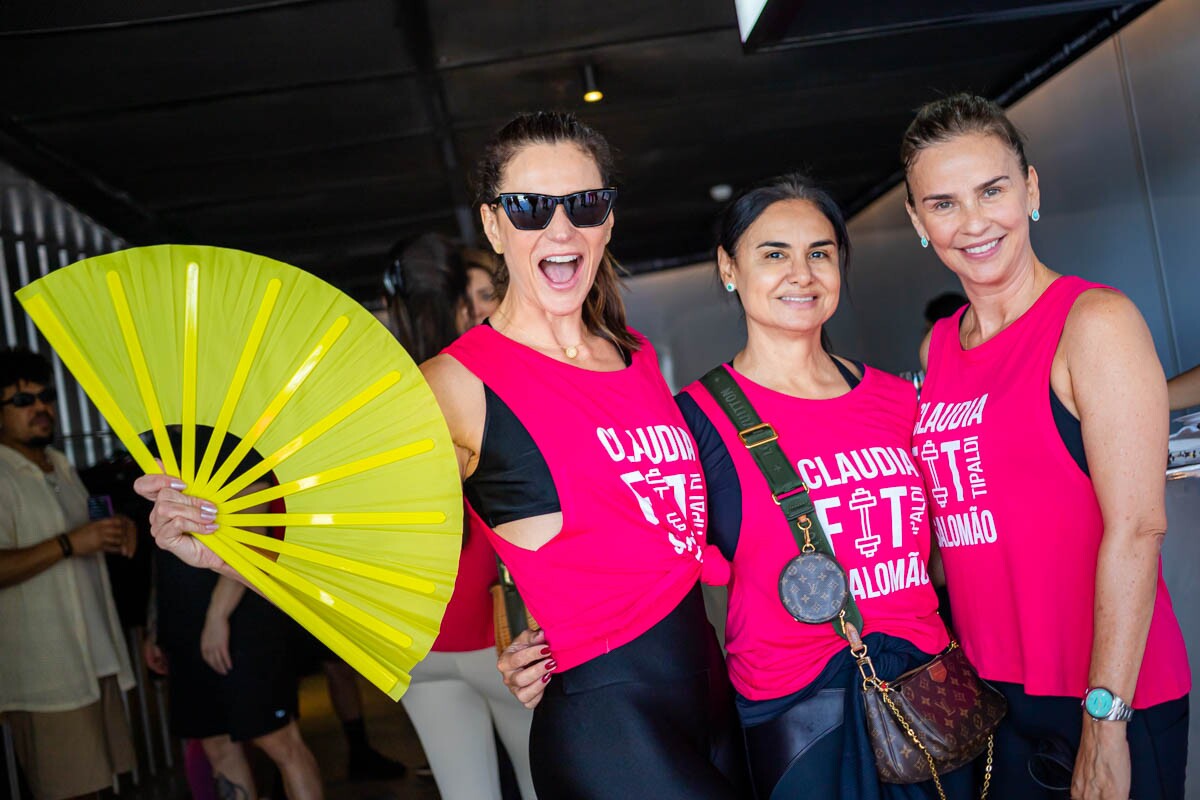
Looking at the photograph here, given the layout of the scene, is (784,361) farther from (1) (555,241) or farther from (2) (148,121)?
(2) (148,121)

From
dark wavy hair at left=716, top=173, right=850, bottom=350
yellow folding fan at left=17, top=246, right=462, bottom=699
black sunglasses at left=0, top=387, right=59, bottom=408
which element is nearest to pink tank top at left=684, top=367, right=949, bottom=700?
dark wavy hair at left=716, top=173, right=850, bottom=350

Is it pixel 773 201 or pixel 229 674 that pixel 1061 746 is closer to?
pixel 773 201

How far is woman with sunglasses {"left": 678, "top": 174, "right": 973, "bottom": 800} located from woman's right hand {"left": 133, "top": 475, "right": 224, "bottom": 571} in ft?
2.85

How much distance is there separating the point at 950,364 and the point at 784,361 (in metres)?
0.33

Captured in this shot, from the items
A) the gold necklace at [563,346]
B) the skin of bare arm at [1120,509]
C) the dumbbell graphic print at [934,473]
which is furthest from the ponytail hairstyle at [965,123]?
the gold necklace at [563,346]

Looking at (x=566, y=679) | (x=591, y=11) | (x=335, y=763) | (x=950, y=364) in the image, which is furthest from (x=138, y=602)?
(x=950, y=364)

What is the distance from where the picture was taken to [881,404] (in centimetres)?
211

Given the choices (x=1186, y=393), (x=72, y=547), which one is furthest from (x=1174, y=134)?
(x=72, y=547)

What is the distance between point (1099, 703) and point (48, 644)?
3409 mm

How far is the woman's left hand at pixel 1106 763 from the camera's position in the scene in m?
1.72

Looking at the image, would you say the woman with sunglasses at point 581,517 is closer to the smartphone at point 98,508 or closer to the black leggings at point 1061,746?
the black leggings at point 1061,746

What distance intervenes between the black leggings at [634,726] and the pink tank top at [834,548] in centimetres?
16

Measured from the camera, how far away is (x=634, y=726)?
66.4 inches

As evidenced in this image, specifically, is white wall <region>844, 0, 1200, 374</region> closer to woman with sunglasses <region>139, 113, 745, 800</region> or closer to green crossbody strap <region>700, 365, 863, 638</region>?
green crossbody strap <region>700, 365, 863, 638</region>
